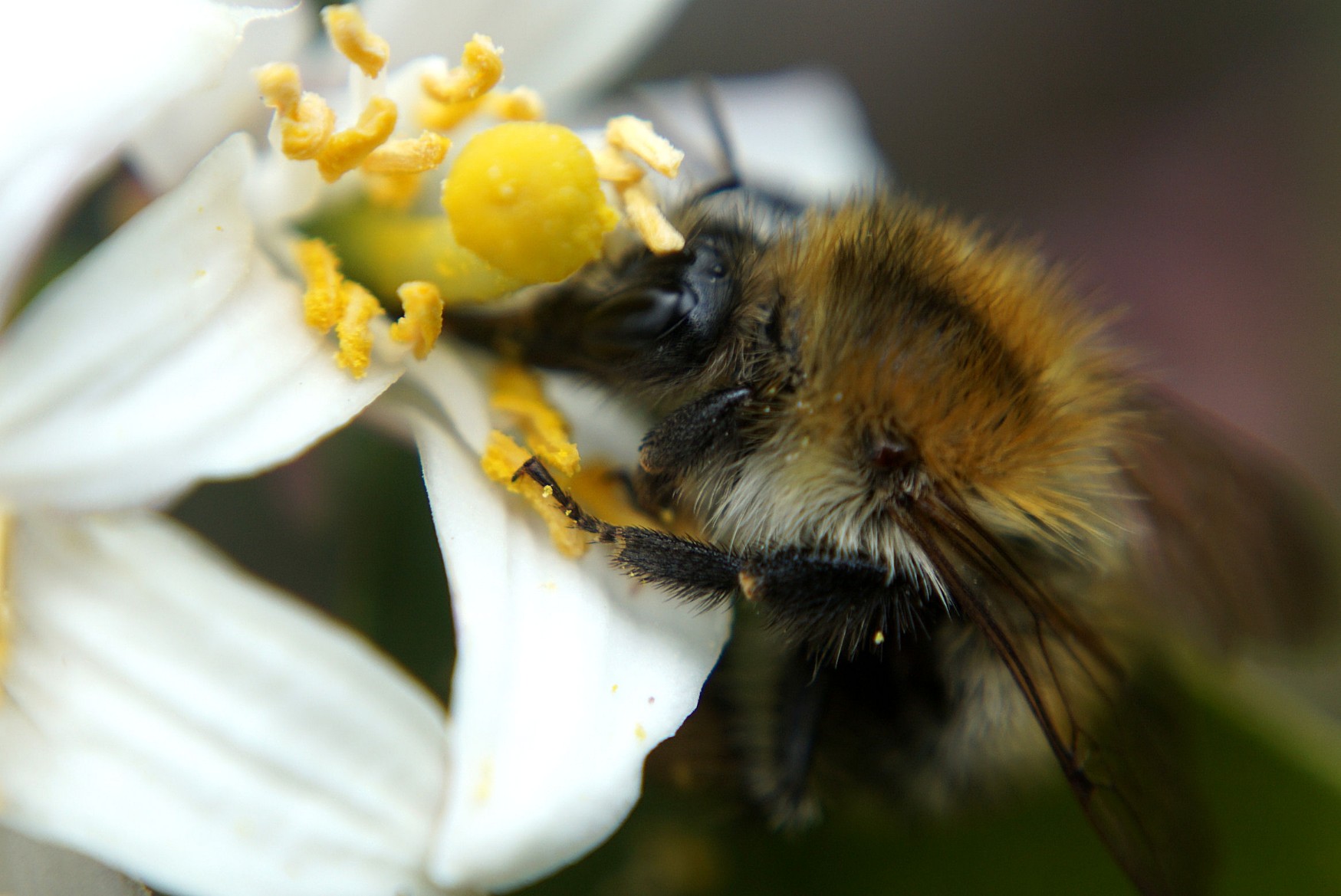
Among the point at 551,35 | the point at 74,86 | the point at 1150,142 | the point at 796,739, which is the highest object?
the point at 74,86

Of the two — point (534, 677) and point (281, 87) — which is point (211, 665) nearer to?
point (534, 677)

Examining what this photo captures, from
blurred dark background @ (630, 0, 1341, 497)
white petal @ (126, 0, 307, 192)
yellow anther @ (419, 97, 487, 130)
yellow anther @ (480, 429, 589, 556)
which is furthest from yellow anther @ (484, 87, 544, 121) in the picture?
blurred dark background @ (630, 0, 1341, 497)

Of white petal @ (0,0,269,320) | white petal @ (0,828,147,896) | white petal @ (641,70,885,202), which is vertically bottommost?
white petal @ (641,70,885,202)

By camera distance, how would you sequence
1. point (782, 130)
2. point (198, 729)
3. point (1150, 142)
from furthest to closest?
point (1150, 142)
point (782, 130)
point (198, 729)

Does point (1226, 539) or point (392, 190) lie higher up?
point (392, 190)

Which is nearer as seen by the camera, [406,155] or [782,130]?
[406,155]

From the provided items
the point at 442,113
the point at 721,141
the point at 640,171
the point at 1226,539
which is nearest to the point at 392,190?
the point at 442,113

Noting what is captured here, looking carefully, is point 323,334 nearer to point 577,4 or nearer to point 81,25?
point 81,25

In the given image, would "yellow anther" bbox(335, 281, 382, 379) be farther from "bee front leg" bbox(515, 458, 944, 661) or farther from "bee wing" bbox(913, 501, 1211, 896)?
"bee wing" bbox(913, 501, 1211, 896)
